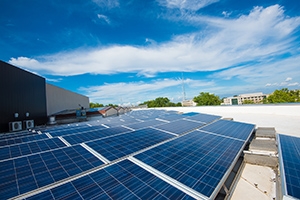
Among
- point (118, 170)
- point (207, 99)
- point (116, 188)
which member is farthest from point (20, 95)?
point (207, 99)

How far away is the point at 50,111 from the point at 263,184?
3106 cm

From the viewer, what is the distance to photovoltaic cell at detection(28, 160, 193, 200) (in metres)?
3.23

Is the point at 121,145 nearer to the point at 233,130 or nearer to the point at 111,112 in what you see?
the point at 233,130

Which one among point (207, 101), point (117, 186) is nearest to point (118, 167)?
point (117, 186)

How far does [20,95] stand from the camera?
54.5ft

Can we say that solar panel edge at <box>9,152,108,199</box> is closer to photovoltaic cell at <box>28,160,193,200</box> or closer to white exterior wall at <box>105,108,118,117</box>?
photovoltaic cell at <box>28,160,193,200</box>

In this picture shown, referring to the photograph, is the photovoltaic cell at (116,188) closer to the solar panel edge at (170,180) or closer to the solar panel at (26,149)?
the solar panel edge at (170,180)

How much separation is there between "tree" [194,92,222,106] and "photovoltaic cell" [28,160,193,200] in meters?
42.1

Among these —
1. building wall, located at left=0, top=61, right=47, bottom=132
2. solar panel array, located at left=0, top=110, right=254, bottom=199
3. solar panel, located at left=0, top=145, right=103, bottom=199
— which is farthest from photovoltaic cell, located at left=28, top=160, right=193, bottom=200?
building wall, located at left=0, top=61, right=47, bottom=132

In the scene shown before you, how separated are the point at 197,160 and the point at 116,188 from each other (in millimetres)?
3431

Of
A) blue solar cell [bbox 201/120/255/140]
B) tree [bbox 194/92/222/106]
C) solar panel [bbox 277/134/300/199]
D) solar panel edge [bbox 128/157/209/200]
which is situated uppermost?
tree [bbox 194/92/222/106]

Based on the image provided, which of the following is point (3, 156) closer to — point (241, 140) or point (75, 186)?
point (75, 186)

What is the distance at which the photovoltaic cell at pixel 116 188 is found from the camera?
3232 mm

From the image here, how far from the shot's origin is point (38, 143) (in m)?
7.06
